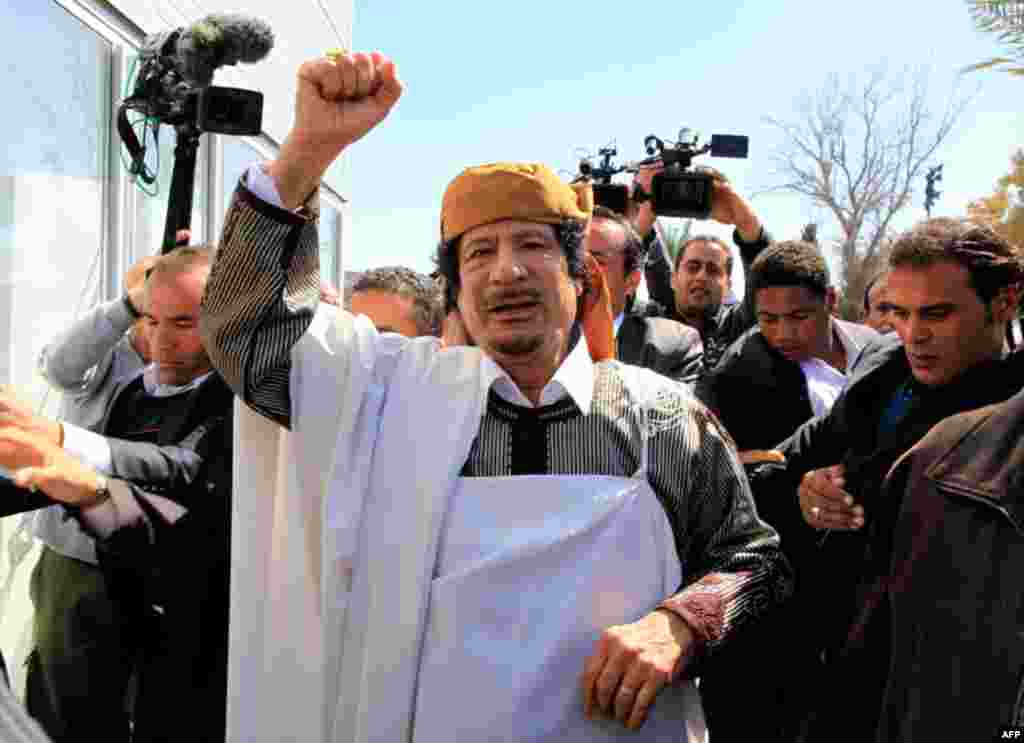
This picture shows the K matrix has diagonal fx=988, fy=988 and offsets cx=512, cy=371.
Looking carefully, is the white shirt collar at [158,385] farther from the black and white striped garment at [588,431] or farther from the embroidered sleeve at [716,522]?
the embroidered sleeve at [716,522]

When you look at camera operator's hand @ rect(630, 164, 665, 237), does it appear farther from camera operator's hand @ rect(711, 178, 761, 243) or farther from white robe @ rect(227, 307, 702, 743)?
white robe @ rect(227, 307, 702, 743)

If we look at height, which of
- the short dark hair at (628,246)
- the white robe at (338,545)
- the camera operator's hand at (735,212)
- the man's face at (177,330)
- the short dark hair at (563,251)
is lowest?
the white robe at (338,545)

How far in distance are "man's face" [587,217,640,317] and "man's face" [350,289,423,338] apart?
2.72 ft

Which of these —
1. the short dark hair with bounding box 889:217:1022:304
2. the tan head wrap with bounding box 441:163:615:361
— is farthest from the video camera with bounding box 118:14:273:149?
the short dark hair with bounding box 889:217:1022:304

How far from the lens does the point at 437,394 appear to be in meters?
1.78

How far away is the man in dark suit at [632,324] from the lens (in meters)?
3.13

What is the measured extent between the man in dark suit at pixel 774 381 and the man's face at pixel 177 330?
4.71 feet

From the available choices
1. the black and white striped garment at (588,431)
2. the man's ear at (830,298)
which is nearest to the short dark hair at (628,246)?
the man's ear at (830,298)

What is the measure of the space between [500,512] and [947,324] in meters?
1.13

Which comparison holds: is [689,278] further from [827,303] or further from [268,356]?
[268,356]

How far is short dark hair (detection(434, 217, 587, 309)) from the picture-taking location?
191cm

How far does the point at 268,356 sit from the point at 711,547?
0.87 metres

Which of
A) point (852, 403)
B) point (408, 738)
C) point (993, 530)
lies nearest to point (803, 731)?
point (993, 530)

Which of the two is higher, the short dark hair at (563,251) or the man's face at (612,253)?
the man's face at (612,253)
